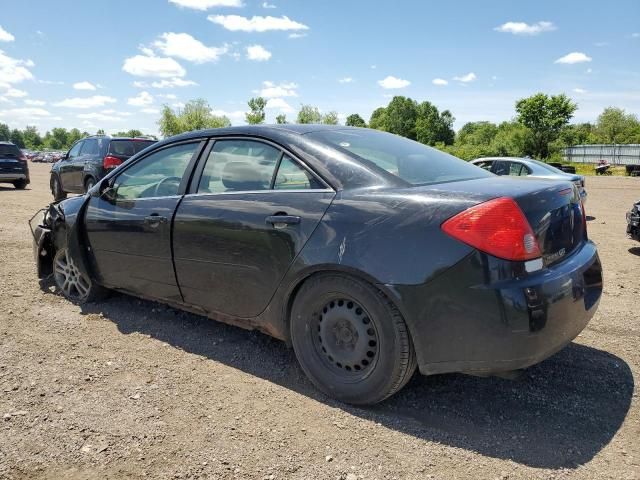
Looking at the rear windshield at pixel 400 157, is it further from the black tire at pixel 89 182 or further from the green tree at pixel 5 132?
the green tree at pixel 5 132

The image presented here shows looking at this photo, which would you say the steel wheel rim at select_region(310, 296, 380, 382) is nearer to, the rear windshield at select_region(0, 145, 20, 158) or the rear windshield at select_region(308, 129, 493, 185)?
the rear windshield at select_region(308, 129, 493, 185)

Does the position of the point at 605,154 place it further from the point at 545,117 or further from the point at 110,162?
the point at 110,162

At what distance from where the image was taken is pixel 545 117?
52.5 meters

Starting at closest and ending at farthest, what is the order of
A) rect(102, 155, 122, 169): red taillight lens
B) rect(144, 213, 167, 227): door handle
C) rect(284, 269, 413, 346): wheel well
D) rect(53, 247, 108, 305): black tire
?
1. rect(284, 269, 413, 346): wheel well
2. rect(144, 213, 167, 227): door handle
3. rect(53, 247, 108, 305): black tire
4. rect(102, 155, 122, 169): red taillight lens

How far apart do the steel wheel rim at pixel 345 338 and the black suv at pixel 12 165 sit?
17642 millimetres

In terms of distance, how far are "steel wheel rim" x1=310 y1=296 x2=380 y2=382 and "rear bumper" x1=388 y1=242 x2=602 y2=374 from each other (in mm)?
281

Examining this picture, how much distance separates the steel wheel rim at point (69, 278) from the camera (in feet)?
14.6

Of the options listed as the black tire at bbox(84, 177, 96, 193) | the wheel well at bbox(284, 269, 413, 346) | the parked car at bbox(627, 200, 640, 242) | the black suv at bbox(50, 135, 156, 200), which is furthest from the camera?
the black tire at bbox(84, 177, 96, 193)

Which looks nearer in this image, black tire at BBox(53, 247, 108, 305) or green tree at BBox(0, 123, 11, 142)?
black tire at BBox(53, 247, 108, 305)

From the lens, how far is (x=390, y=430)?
8.31ft

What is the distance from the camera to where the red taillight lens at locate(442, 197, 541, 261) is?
226 centimetres

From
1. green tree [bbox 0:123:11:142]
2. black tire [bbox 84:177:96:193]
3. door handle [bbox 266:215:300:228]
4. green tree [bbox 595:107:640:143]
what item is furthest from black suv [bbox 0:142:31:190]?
green tree [bbox 0:123:11:142]

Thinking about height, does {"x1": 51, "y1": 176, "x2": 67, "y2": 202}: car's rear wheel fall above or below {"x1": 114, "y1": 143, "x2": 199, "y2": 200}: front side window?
below

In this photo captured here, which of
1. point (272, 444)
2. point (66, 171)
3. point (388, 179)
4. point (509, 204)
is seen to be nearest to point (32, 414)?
point (272, 444)
